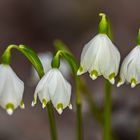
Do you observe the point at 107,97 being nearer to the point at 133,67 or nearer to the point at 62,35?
the point at 133,67

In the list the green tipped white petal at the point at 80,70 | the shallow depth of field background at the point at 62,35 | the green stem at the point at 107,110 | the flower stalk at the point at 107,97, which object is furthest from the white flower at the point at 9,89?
the shallow depth of field background at the point at 62,35

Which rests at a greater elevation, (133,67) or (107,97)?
(133,67)

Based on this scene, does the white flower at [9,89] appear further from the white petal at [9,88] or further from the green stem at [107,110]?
the green stem at [107,110]

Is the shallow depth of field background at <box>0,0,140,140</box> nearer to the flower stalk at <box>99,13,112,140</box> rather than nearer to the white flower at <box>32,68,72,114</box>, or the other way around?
the flower stalk at <box>99,13,112,140</box>

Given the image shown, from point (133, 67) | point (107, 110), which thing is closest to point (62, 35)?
point (107, 110)

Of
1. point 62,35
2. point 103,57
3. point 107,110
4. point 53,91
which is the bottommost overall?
point 62,35

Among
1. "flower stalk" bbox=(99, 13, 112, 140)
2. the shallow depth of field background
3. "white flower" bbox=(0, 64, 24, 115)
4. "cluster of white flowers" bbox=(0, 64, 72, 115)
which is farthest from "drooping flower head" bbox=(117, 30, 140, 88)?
the shallow depth of field background

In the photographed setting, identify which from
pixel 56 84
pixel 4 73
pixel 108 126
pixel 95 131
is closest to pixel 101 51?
pixel 56 84
